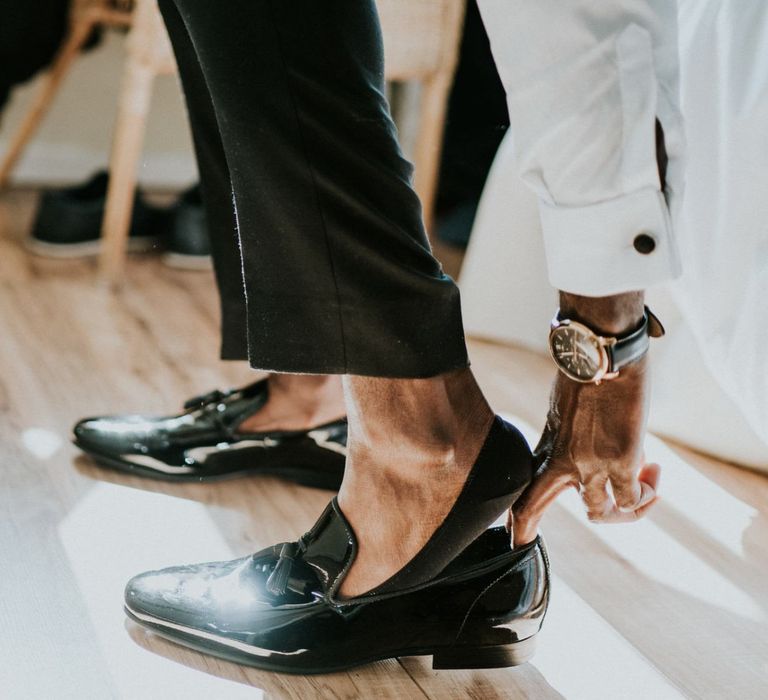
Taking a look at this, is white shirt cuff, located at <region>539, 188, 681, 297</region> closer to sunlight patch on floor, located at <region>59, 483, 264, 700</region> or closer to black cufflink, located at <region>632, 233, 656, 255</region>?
black cufflink, located at <region>632, 233, 656, 255</region>

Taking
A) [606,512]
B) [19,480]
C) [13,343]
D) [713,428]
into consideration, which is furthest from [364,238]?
[13,343]

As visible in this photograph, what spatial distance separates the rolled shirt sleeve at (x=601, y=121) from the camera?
1.61ft

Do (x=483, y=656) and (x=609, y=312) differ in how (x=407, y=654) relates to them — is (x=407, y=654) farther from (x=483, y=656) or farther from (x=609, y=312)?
(x=609, y=312)

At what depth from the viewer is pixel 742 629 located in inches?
29.4

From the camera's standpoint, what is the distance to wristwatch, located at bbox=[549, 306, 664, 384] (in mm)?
537

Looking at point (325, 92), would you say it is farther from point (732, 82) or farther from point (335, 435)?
point (732, 82)

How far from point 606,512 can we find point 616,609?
0.68ft

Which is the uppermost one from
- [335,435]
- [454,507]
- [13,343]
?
[454,507]

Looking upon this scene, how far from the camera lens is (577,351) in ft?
1.80

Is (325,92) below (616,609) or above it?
above

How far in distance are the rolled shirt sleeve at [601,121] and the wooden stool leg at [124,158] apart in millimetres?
1061

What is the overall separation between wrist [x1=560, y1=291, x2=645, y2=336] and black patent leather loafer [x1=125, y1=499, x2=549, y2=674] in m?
0.18

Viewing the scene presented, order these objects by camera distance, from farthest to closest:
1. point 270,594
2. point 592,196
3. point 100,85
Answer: point 100,85, point 270,594, point 592,196

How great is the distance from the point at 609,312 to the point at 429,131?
4.02 feet
